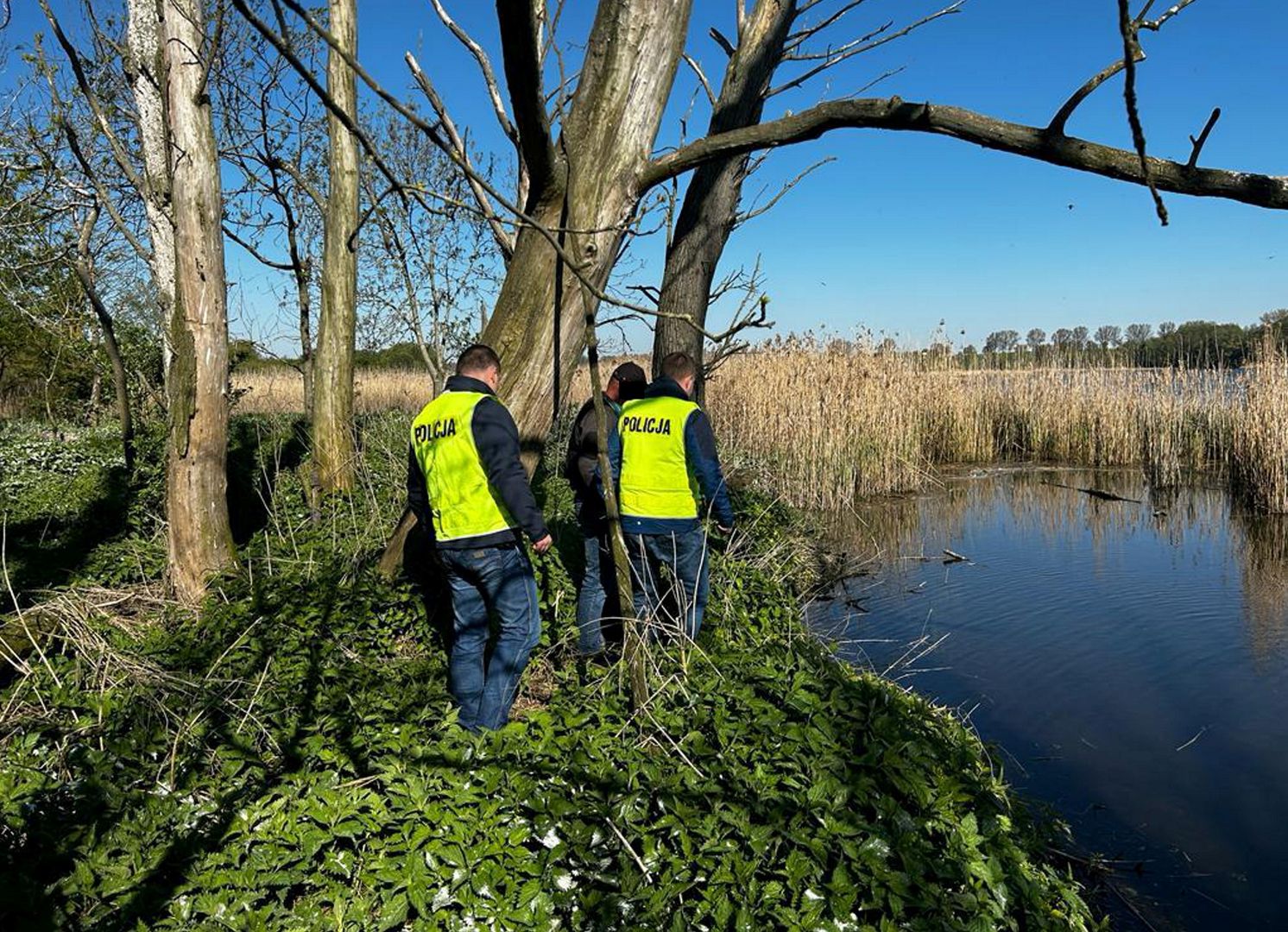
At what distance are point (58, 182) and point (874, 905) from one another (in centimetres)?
820

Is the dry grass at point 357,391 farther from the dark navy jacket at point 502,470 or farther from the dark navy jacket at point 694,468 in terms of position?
the dark navy jacket at point 502,470

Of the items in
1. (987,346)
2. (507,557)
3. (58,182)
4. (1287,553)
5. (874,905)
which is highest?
(58,182)

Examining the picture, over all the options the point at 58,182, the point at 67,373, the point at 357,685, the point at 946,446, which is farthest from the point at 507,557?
the point at 67,373

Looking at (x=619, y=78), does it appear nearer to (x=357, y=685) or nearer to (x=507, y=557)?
(x=507, y=557)

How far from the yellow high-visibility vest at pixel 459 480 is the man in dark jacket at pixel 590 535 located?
99 centimetres

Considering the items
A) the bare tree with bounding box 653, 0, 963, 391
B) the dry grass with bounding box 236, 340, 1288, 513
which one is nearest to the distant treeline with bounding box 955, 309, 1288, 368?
the dry grass with bounding box 236, 340, 1288, 513

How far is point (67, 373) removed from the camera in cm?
1468

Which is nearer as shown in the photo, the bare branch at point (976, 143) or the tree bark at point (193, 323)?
the bare branch at point (976, 143)

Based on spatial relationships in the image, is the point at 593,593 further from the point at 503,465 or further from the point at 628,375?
the point at 628,375

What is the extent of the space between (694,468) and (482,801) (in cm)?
243

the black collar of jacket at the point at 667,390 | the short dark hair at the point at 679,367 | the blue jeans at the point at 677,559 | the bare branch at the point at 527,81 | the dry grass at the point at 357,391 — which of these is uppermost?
the bare branch at the point at 527,81

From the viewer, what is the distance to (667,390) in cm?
499

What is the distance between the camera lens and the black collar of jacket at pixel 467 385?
13.0ft

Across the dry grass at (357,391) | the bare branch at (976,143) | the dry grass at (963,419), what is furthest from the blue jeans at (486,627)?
the dry grass at (357,391)
